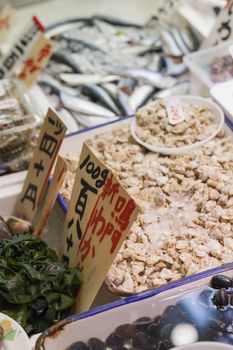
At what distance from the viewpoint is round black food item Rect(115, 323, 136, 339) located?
45.7 inches

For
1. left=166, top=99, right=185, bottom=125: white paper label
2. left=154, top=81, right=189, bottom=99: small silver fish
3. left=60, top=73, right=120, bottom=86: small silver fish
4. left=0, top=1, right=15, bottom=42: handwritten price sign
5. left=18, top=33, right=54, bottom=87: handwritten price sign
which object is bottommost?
left=154, top=81, right=189, bottom=99: small silver fish

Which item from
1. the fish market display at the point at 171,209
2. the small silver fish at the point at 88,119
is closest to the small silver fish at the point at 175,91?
the small silver fish at the point at 88,119

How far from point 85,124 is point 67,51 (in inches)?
24.5

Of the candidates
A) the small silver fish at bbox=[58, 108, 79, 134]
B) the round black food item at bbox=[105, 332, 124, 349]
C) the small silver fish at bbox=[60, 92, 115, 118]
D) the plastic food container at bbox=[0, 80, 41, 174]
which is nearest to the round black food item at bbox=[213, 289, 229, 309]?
the round black food item at bbox=[105, 332, 124, 349]

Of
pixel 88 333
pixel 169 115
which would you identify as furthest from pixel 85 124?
pixel 88 333

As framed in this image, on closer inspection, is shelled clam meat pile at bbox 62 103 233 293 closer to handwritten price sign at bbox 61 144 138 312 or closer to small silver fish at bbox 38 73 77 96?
handwritten price sign at bbox 61 144 138 312

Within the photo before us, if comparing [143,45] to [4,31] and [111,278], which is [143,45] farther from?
[111,278]

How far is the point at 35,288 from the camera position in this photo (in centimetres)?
133

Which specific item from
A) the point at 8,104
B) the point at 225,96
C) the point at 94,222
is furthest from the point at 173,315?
the point at 8,104

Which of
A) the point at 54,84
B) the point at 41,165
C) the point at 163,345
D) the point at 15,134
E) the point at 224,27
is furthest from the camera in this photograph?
the point at 54,84

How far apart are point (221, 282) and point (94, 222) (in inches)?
12.8

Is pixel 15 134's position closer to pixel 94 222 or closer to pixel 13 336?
pixel 94 222

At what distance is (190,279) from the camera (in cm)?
126

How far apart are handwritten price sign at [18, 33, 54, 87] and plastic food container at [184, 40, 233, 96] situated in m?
0.56
